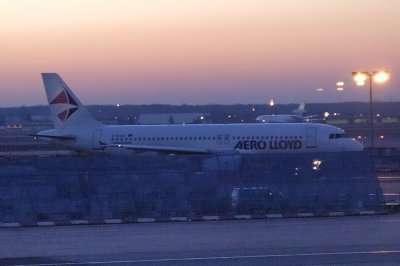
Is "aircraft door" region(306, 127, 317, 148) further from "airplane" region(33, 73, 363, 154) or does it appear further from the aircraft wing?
the aircraft wing

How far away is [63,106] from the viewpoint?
52.2m

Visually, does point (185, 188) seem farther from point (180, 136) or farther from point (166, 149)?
point (180, 136)

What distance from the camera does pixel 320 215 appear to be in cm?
2419

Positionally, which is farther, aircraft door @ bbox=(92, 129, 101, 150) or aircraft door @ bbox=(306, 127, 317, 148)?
aircraft door @ bbox=(92, 129, 101, 150)

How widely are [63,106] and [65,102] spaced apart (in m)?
0.32

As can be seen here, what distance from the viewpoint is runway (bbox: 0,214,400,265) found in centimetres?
1550

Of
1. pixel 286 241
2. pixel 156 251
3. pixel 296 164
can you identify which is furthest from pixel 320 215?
pixel 156 251

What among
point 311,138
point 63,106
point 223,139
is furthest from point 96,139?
point 311,138

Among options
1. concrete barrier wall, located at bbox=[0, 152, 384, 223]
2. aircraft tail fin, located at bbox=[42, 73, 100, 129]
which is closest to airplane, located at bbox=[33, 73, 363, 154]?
aircraft tail fin, located at bbox=[42, 73, 100, 129]

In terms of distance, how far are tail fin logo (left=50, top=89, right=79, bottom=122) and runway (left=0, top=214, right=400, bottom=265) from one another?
29871 mm

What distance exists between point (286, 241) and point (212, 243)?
150 cm

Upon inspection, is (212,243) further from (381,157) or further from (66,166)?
(381,157)

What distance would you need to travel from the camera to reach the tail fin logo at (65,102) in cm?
5197

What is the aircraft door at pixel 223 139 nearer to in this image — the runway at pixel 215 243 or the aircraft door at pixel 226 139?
the aircraft door at pixel 226 139
